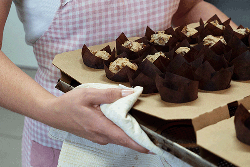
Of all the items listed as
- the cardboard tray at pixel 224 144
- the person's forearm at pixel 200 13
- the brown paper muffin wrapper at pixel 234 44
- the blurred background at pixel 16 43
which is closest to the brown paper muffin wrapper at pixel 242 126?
the cardboard tray at pixel 224 144

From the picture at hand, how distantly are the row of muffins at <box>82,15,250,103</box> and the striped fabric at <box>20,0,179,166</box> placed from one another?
0.33ft

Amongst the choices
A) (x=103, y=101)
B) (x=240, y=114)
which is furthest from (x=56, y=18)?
(x=240, y=114)

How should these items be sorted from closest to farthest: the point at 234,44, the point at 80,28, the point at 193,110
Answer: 1. the point at 193,110
2. the point at 234,44
3. the point at 80,28

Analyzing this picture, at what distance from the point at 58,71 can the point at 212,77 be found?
0.60m

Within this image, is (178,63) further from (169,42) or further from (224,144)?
(224,144)

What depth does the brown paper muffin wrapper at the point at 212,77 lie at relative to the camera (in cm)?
72

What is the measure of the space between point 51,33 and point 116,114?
22.0 inches

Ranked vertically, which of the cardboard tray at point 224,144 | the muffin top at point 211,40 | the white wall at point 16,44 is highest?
the muffin top at point 211,40

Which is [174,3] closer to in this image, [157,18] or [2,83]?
[157,18]

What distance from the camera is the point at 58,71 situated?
108cm

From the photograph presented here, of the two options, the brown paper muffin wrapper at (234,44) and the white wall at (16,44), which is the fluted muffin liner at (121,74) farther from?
the white wall at (16,44)

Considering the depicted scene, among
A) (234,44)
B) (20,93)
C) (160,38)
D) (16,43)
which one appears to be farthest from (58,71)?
(16,43)

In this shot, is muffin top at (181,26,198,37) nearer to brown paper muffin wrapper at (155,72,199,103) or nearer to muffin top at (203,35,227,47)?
muffin top at (203,35,227,47)

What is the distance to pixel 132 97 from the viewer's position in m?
0.65
